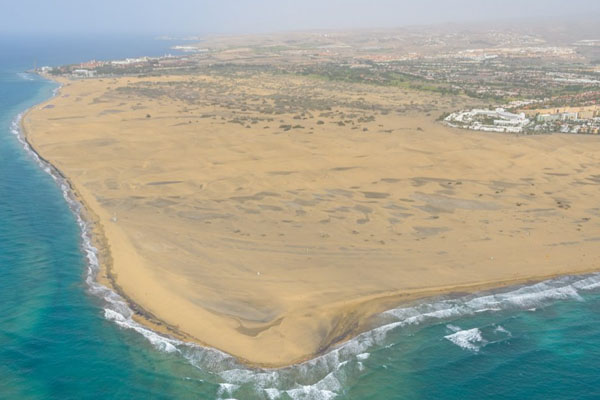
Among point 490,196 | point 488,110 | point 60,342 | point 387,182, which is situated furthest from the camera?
point 488,110

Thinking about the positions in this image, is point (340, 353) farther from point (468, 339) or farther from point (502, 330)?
point (502, 330)

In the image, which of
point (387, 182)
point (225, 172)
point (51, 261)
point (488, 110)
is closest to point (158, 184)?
point (225, 172)

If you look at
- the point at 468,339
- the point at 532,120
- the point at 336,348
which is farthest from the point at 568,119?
the point at 336,348

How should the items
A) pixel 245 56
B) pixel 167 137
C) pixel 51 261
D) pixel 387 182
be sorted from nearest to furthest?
1. pixel 51 261
2. pixel 387 182
3. pixel 167 137
4. pixel 245 56

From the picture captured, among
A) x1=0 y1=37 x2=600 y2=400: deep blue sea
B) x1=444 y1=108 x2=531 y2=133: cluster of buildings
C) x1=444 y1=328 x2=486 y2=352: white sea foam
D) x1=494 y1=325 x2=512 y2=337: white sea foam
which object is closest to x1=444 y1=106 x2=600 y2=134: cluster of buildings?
x1=444 y1=108 x2=531 y2=133: cluster of buildings

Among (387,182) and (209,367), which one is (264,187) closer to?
(387,182)

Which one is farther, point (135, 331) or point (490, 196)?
point (490, 196)

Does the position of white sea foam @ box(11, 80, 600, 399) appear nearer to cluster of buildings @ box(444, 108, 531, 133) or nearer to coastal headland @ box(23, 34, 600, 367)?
coastal headland @ box(23, 34, 600, 367)
